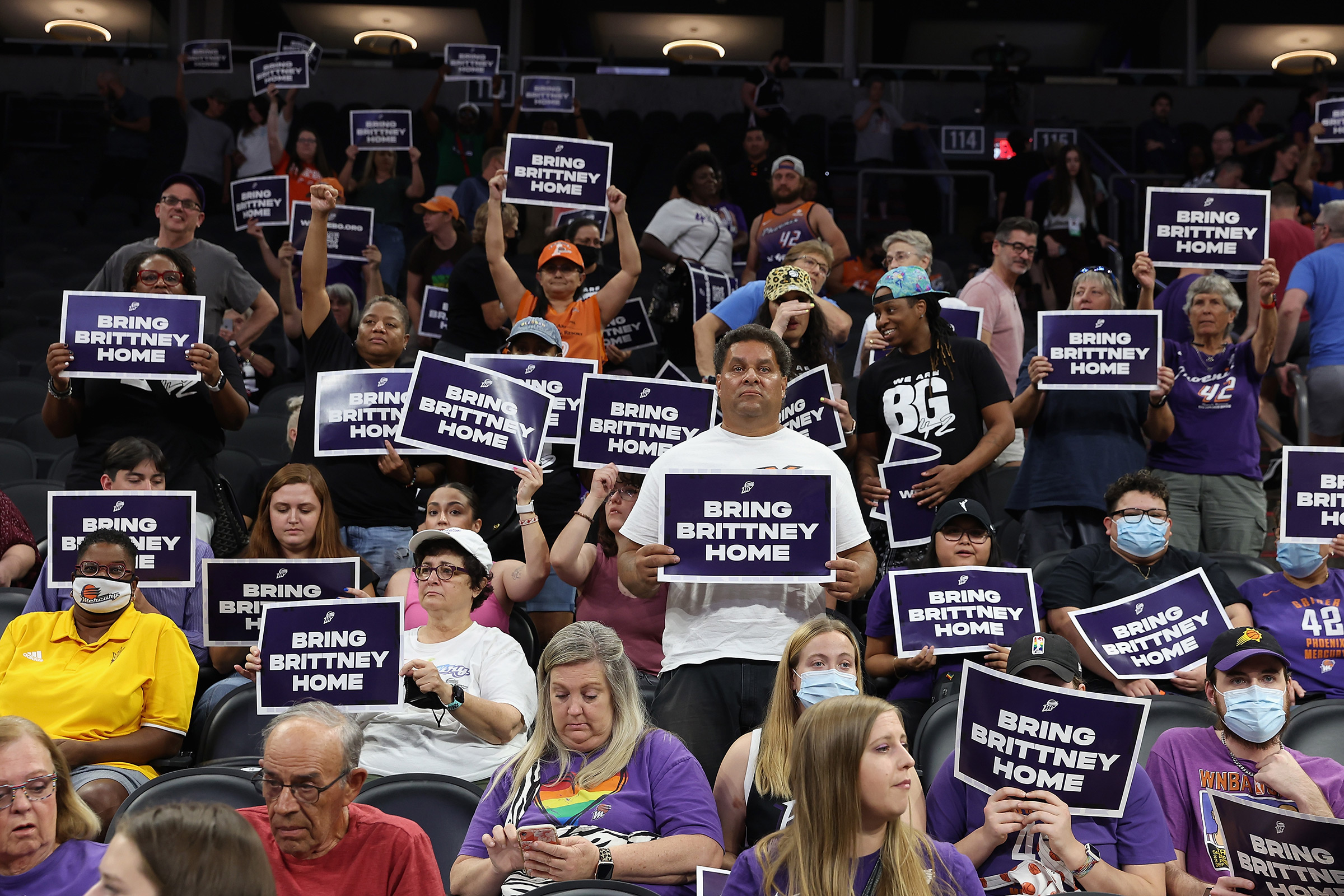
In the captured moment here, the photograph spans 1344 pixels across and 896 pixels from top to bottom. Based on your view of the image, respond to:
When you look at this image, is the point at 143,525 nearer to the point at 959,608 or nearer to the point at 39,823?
the point at 39,823

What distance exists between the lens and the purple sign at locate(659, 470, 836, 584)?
13.6 feet

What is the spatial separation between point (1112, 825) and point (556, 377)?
2.99m

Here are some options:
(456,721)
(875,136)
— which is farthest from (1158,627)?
(875,136)

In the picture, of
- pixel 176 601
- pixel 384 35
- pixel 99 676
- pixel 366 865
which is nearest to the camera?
pixel 366 865

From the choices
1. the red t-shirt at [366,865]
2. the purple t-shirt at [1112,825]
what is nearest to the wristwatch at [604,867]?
the red t-shirt at [366,865]

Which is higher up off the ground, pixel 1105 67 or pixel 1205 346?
pixel 1105 67

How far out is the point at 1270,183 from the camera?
10.5 m

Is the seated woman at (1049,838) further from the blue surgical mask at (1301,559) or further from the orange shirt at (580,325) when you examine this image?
the orange shirt at (580,325)

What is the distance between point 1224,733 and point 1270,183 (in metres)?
7.71

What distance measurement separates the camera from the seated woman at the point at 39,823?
128 inches

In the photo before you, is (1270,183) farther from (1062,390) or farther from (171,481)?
(171,481)

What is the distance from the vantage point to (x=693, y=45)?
810 inches

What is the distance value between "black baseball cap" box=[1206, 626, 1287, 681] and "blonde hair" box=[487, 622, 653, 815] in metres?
1.66

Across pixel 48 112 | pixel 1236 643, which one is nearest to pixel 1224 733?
pixel 1236 643
